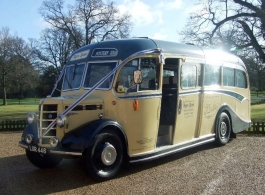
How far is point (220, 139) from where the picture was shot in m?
10.4

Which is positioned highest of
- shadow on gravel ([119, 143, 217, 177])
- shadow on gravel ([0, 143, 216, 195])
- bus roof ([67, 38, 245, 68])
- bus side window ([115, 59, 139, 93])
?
bus roof ([67, 38, 245, 68])

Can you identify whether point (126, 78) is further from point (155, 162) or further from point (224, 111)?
point (224, 111)

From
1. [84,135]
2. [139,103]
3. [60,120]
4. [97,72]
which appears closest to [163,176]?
[139,103]

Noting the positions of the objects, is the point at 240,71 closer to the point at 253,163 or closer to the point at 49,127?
the point at 253,163

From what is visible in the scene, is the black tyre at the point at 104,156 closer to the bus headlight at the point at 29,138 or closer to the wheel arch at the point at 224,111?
the bus headlight at the point at 29,138

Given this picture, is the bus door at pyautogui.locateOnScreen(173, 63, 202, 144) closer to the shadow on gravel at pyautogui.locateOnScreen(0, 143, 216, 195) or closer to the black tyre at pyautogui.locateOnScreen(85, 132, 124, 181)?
the shadow on gravel at pyautogui.locateOnScreen(0, 143, 216, 195)

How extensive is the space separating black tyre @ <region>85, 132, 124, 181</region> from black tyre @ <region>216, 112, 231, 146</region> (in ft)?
14.4

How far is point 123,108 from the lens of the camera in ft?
23.5

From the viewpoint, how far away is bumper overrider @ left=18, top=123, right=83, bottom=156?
636 cm

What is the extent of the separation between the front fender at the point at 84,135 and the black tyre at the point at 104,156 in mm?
144

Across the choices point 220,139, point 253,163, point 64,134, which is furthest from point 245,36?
point 64,134

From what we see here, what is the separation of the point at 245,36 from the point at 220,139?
819 inches

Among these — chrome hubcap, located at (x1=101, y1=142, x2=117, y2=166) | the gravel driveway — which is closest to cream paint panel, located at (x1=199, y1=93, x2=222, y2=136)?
the gravel driveway

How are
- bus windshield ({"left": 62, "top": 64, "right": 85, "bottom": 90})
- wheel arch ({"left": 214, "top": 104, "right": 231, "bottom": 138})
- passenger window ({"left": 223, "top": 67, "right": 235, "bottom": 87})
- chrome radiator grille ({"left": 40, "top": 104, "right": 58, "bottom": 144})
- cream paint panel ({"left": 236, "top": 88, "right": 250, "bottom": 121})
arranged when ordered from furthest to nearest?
cream paint panel ({"left": 236, "top": 88, "right": 250, "bottom": 121}) → passenger window ({"left": 223, "top": 67, "right": 235, "bottom": 87}) → wheel arch ({"left": 214, "top": 104, "right": 231, "bottom": 138}) → bus windshield ({"left": 62, "top": 64, "right": 85, "bottom": 90}) → chrome radiator grille ({"left": 40, "top": 104, "right": 58, "bottom": 144})
